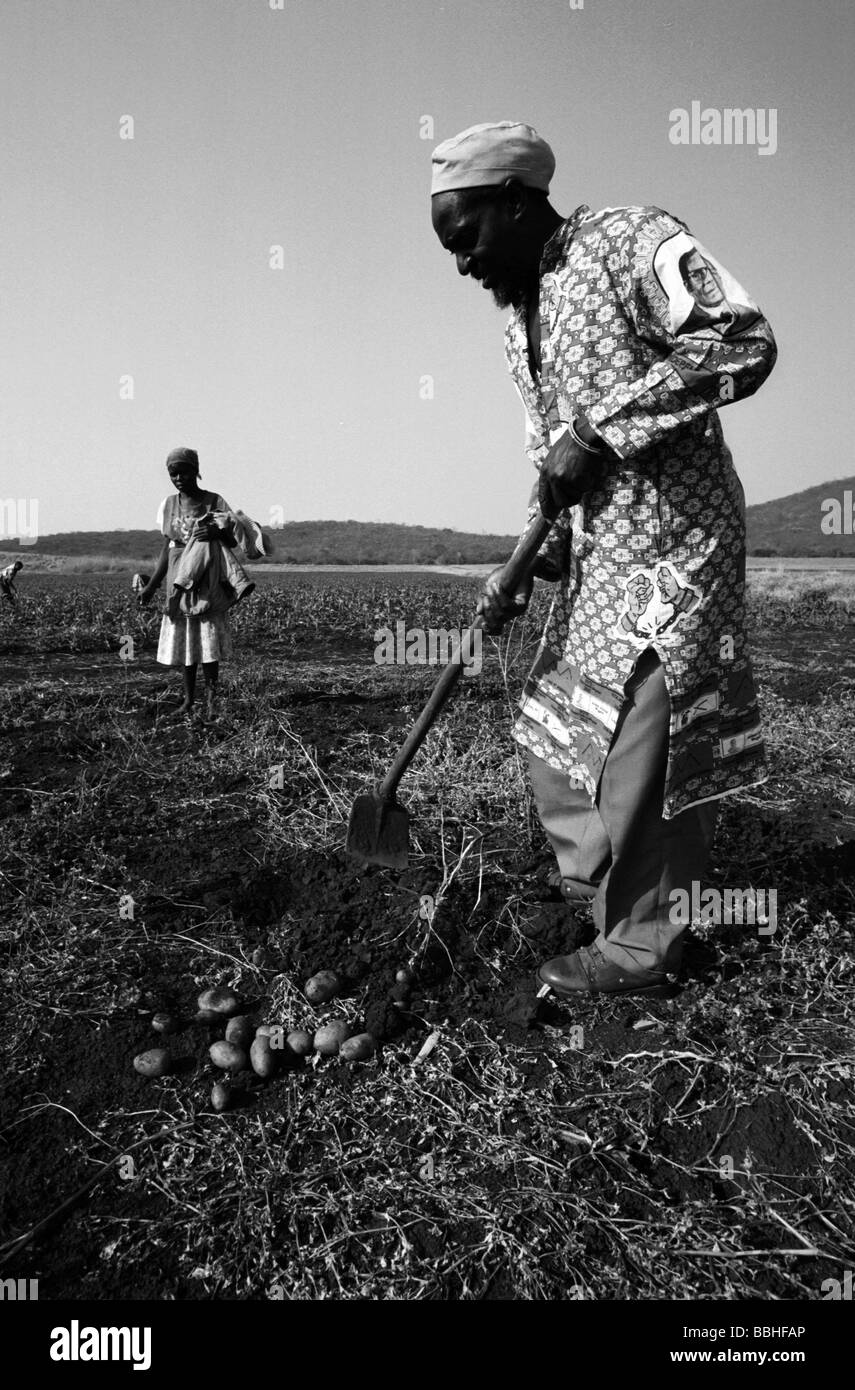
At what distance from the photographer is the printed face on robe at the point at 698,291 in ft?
5.74

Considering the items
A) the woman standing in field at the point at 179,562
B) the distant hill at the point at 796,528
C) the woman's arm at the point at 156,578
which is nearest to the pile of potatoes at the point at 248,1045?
the woman standing in field at the point at 179,562

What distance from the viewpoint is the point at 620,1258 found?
5.16 feet

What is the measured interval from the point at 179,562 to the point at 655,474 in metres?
3.99

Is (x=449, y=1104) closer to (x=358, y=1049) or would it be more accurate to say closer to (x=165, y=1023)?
(x=358, y=1049)

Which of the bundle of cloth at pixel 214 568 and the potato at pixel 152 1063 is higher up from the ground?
the bundle of cloth at pixel 214 568

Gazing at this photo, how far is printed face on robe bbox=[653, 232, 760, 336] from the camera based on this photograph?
175cm

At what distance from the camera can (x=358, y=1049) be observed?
2.07m

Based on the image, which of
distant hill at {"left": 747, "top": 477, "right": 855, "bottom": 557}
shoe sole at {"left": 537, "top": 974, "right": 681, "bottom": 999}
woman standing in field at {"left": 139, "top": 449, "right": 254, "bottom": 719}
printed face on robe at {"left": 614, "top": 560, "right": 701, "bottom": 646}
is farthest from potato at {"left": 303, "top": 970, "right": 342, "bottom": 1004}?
distant hill at {"left": 747, "top": 477, "right": 855, "bottom": 557}

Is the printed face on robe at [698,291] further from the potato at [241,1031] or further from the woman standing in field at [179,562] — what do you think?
the woman standing in field at [179,562]

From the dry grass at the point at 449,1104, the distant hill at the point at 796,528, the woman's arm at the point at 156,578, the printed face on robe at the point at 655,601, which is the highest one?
the distant hill at the point at 796,528

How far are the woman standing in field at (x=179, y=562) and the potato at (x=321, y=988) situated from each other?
3.14 metres

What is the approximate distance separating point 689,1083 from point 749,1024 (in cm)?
27

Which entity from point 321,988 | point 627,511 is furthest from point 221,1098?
point 627,511

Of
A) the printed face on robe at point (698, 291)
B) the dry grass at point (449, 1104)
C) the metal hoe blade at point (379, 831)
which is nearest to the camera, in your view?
the dry grass at point (449, 1104)
